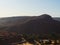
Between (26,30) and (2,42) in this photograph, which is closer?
(2,42)

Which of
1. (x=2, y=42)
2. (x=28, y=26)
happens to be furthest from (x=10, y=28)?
(x=2, y=42)

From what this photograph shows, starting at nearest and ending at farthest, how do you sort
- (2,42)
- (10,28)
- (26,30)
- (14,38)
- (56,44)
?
(56,44)
(2,42)
(14,38)
(26,30)
(10,28)

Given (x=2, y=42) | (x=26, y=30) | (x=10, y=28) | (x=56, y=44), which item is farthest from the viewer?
(x=10, y=28)

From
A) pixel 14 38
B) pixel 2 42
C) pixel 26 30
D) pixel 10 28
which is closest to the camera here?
pixel 2 42

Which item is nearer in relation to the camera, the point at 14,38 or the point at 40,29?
the point at 14,38

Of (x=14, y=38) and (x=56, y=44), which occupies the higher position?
(x=56, y=44)

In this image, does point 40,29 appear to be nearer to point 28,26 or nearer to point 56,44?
point 28,26

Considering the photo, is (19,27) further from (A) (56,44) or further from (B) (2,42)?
(A) (56,44)

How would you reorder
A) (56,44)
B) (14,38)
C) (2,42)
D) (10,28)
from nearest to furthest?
(56,44)
(2,42)
(14,38)
(10,28)

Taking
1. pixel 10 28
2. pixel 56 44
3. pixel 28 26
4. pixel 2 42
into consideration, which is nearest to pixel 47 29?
pixel 28 26
